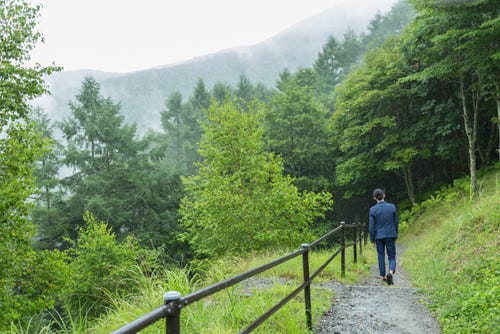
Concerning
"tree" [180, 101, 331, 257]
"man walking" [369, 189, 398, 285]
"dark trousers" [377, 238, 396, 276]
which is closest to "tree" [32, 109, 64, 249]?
"tree" [180, 101, 331, 257]

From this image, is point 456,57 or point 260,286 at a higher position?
point 456,57

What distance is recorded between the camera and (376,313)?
5234 millimetres

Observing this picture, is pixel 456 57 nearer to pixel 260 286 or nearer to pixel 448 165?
pixel 448 165

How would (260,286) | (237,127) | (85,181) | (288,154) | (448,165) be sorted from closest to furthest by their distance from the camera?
(260,286), (237,127), (448,165), (85,181), (288,154)

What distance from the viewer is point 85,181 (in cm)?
2828

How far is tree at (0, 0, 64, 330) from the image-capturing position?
9.96 metres

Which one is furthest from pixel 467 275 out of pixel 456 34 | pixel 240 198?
pixel 456 34

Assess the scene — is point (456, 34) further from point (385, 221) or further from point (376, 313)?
point (376, 313)

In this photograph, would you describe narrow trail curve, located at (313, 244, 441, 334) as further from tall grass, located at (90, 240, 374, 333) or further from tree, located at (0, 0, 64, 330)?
tree, located at (0, 0, 64, 330)

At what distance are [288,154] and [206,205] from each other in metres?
16.8

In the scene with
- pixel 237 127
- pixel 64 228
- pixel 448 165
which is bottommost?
pixel 64 228

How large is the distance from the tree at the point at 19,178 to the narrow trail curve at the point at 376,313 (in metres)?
8.13

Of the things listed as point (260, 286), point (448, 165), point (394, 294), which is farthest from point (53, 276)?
point (448, 165)

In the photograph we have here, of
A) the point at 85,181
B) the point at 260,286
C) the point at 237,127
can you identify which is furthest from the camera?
the point at 85,181
